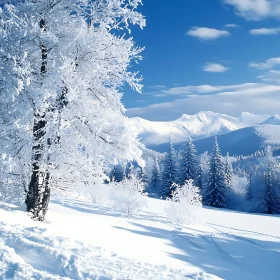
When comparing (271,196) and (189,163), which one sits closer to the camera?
(271,196)

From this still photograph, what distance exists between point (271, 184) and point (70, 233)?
168 feet

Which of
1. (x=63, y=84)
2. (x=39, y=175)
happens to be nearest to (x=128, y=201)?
(x=39, y=175)

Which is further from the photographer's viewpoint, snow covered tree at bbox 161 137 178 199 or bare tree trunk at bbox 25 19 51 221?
snow covered tree at bbox 161 137 178 199

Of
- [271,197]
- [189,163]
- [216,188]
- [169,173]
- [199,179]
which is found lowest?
[271,197]

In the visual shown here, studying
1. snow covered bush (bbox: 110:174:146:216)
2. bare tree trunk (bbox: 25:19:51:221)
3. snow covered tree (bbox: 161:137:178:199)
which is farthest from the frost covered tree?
snow covered tree (bbox: 161:137:178:199)

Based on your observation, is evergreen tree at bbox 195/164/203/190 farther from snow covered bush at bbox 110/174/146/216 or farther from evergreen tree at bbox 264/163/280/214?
snow covered bush at bbox 110/174/146/216

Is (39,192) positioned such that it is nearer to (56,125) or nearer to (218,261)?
(56,125)

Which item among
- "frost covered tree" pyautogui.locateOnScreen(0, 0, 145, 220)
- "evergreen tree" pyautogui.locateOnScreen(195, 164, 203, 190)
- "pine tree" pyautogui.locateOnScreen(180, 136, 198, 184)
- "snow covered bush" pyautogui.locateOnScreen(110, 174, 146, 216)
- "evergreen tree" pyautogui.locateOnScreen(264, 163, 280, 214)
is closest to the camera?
"frost covered tree" pyautogui.locateOnScreen(0, 0, 145, 220)

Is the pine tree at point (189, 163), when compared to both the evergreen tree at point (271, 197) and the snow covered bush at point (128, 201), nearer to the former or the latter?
the evergreen tree at point (271, 197)

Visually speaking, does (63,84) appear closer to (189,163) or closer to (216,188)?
(216,188)

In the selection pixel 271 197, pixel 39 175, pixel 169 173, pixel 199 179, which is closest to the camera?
pixel 39 175

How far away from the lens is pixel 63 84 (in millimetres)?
8406

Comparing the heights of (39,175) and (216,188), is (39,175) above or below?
above

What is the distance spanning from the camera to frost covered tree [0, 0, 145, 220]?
824 cm
